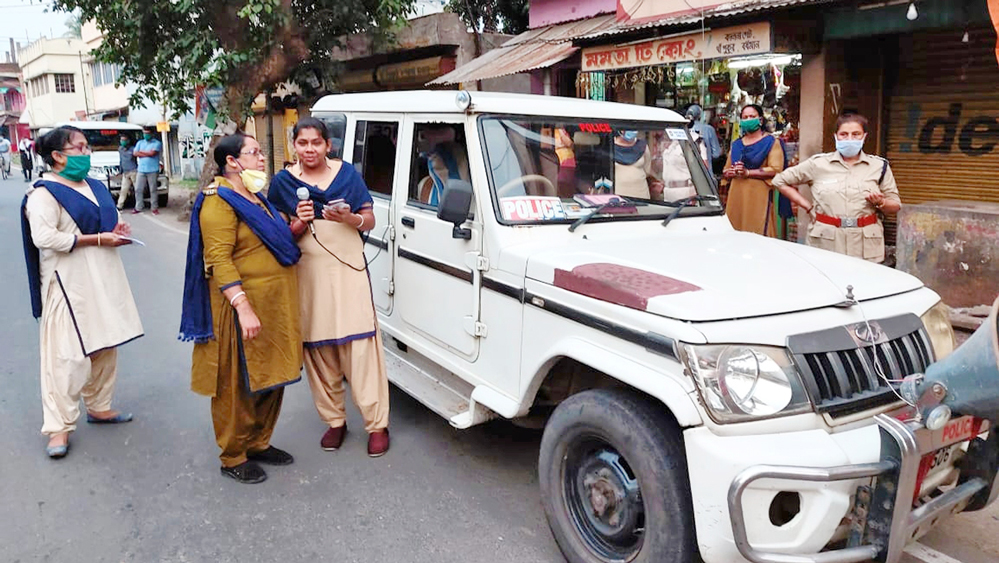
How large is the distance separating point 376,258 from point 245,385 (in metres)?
1.17

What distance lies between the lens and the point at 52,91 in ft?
148

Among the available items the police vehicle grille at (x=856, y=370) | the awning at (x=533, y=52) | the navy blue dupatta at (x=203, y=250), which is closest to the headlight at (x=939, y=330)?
the police vehicle grille at (x=856, y=370)

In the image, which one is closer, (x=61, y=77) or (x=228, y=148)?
(x=228, y=148)

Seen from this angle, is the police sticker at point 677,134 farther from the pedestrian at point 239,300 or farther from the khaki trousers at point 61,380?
the khaki trousers at point 61,380

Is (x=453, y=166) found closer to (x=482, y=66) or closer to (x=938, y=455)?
(x=938, y=455)

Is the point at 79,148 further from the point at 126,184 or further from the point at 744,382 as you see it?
the point at 126,184

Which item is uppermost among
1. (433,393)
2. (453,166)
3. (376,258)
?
(453,166)

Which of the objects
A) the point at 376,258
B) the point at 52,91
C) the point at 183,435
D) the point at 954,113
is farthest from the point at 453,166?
the point at 52,91

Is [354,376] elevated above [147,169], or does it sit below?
below

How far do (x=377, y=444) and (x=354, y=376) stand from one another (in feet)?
1.29

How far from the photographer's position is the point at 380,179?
4512 millimetres

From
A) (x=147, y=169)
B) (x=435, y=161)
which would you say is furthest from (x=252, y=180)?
(x=147, y=169)

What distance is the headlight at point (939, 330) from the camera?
2.90 meters

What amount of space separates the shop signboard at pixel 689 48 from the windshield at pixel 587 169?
4.17 meters
